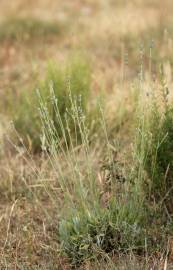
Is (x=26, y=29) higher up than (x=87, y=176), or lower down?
higher up

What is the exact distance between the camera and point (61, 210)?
3.11m

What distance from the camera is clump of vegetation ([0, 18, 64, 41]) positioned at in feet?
21.5

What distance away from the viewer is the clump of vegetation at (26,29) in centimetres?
654

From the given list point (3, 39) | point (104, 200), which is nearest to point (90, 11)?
point (3, 39)

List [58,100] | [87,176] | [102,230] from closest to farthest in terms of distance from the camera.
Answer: [102,230] → [87,176] → [58,100]

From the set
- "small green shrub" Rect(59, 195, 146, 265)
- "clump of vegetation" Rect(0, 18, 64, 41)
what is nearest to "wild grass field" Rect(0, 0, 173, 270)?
"small green shrub" Rect(59, 195, 146, 265)

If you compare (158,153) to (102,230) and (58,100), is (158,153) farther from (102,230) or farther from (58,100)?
(58,100)

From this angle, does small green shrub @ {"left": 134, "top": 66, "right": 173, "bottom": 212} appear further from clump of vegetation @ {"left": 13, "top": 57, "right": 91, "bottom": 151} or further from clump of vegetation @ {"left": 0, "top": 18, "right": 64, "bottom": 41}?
clump of vegetation @ {"left": 0, "top": 18, "right": 64, "bottom": 41}

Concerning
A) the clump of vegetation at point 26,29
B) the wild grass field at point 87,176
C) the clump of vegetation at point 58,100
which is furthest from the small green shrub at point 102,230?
the clump of vegetation at point 26,29

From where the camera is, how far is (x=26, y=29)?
6.68m

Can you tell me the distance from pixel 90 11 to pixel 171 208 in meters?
5.03

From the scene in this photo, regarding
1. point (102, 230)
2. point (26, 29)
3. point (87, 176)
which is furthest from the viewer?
point (26, 29)

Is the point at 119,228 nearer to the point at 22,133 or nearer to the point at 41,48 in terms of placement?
the point at 22,133

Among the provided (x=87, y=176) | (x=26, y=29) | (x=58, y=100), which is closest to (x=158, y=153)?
(x=87, y=176)
